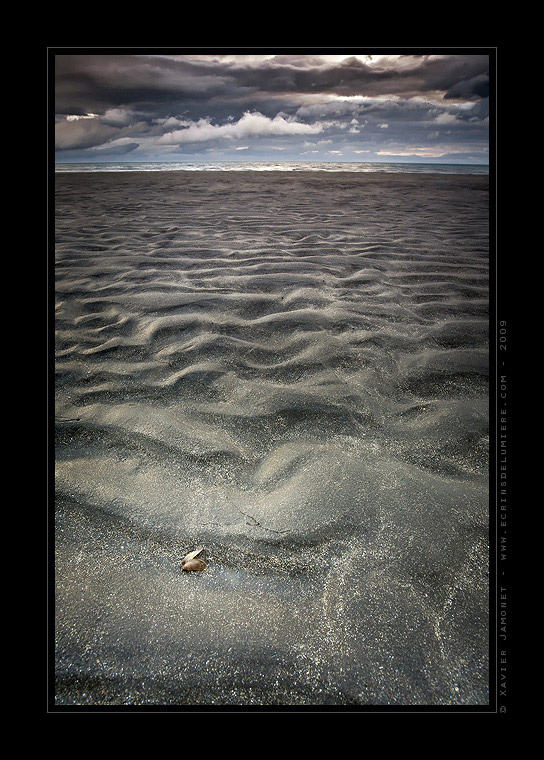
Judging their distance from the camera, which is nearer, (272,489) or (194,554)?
(194,554)

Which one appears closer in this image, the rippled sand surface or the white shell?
the rippled sand surface

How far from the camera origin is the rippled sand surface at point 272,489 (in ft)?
2.92

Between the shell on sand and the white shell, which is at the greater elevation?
the white shell

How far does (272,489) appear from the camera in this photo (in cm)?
132

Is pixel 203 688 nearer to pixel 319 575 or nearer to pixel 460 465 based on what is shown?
pixel 319 575

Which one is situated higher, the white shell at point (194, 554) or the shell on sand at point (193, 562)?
the white shell at point (194, 554)

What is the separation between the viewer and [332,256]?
3.70 metres

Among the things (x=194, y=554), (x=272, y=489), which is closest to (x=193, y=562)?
(x=194, y=554)

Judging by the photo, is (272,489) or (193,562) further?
(272,489)

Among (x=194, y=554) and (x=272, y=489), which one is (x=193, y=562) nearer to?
(x=194, y=554)

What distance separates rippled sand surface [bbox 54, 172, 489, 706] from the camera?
890 mm
